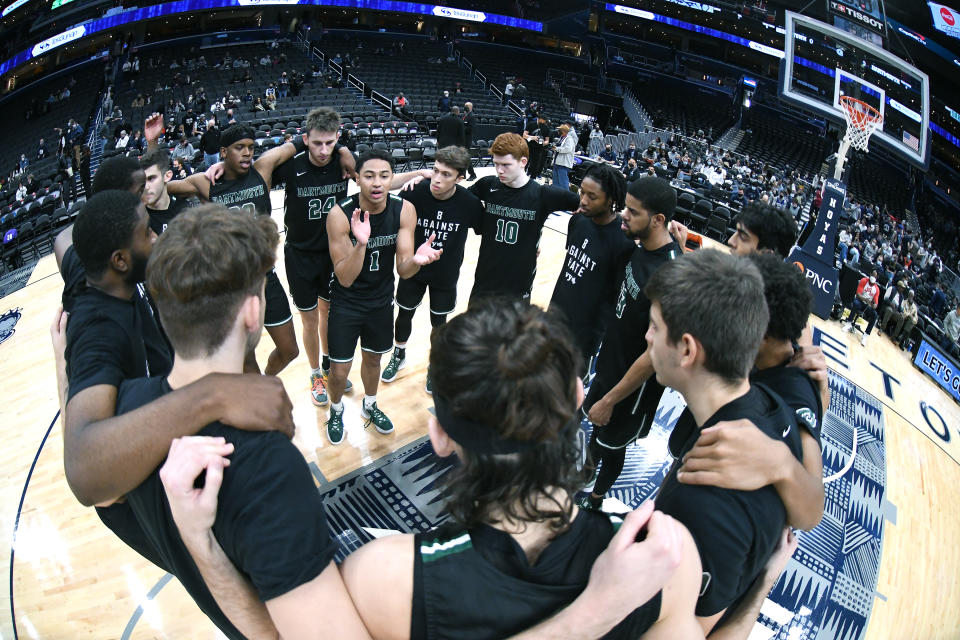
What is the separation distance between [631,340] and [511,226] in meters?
1.44

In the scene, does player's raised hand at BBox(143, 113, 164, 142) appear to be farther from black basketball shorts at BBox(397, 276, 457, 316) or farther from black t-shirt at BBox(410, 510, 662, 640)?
black t-shirt at BBox(410, 510, 662, 640)

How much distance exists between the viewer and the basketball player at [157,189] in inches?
139

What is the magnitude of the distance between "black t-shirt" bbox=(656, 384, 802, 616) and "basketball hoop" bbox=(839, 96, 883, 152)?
10.7 meters

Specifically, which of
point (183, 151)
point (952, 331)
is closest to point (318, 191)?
point (183, 151)

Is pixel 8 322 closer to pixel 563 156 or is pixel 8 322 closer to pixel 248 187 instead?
pixel 248 187

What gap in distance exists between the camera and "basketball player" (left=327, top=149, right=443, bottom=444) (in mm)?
3773

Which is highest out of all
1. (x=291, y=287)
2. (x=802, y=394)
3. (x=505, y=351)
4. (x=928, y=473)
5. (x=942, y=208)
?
(x=505, y=351)

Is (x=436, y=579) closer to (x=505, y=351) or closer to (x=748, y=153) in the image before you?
(x=505, y=351)

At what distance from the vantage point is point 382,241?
398 cm

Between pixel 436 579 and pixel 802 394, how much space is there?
166 centimetres

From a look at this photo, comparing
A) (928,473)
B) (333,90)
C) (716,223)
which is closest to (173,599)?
(928,473)

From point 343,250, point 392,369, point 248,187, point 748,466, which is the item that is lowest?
point 392,369

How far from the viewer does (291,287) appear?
4633 mm

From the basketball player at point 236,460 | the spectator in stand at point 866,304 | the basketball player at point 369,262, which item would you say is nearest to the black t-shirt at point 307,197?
the basketball player at point 369,262
